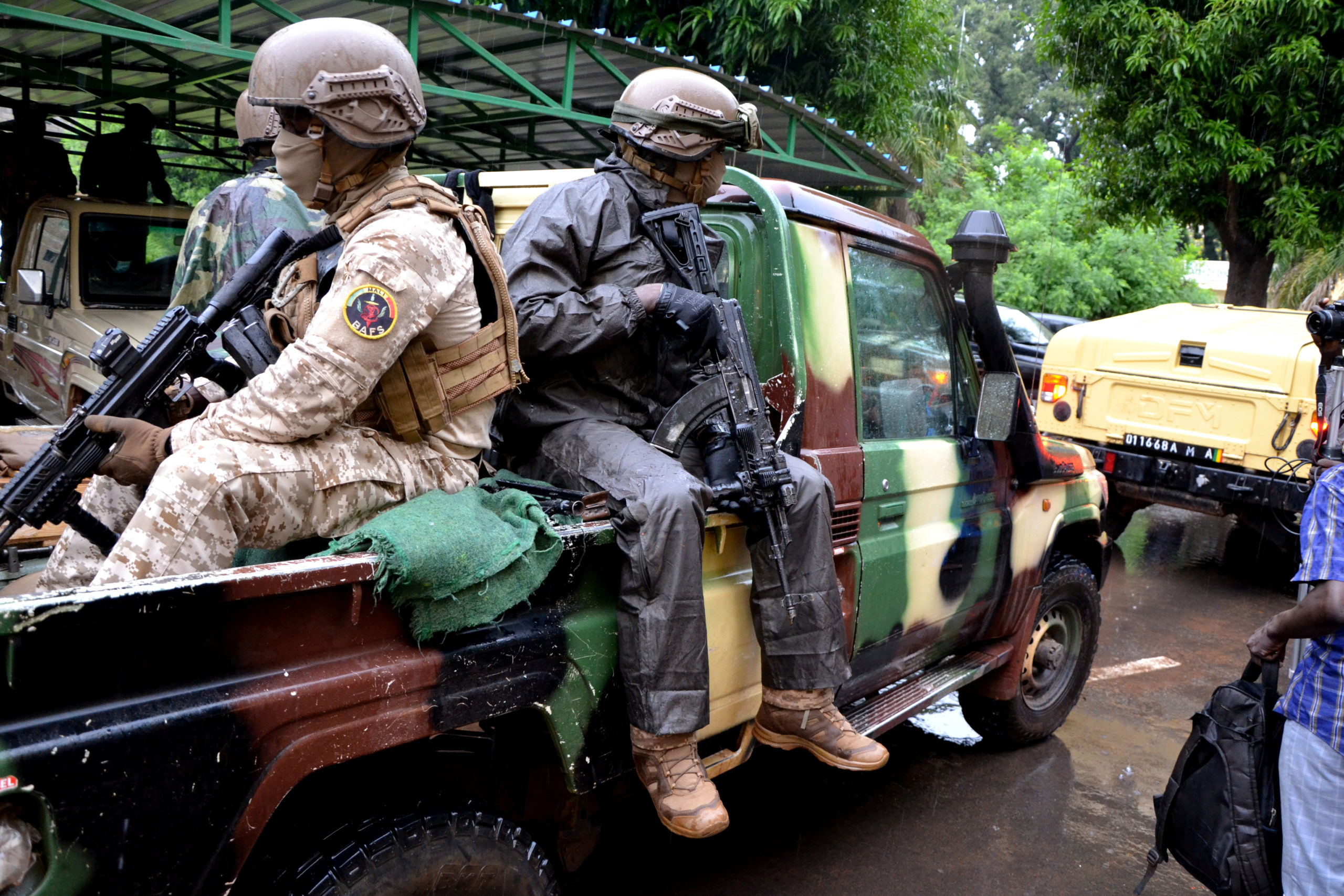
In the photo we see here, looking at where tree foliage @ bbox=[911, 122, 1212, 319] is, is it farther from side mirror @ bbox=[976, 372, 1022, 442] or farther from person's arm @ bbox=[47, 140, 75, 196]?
side mirror @ bbox=[976, 372, 1022, 442]

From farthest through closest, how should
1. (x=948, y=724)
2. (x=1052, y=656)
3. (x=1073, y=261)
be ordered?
(x=1073, y=261) → (x=948, y=724) → (x=1052, y=656)

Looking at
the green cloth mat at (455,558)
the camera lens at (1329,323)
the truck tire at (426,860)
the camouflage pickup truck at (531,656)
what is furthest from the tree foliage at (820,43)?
the truck tire at (426,860)

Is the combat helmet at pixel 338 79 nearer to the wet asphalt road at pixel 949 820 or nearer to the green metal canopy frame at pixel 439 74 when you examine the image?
the wet asphalt road at pixel 949 820

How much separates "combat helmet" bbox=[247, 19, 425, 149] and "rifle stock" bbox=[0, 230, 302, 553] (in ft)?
1.03

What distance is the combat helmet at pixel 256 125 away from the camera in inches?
130

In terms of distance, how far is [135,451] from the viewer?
2213 mm

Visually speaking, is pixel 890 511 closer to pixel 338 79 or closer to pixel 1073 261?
pixel 338 79

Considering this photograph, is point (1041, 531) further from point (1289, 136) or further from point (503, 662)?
point (1289, 136)

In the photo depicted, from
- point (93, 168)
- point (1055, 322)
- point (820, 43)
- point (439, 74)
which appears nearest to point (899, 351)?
point (93, 168)

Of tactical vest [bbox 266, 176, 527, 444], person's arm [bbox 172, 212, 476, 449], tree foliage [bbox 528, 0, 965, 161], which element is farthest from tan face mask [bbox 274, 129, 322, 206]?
tree foliage [bbox 528, 0, 965, 161]

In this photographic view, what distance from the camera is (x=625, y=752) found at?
2418 mm

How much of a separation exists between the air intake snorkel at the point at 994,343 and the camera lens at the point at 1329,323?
0.85m

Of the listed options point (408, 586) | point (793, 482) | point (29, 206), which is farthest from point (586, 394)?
point (29, 206)

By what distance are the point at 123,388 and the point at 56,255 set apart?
208 inches
